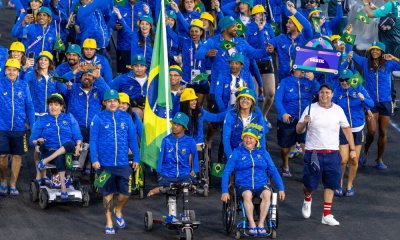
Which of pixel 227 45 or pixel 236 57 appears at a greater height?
pixel 227 45

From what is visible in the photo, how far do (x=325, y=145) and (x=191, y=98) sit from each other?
8.07 ft

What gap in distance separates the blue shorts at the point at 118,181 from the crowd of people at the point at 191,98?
0.6 inches

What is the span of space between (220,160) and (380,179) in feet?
9.94

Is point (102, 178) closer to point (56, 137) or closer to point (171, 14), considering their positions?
point (56, 137)

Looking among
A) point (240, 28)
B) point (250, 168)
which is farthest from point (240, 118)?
point (240, 28)

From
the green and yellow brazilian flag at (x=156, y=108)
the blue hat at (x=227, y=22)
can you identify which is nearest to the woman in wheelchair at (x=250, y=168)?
the green and yellow brazilian flag at (x=156, y=108)

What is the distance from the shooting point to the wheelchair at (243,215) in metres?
9.77

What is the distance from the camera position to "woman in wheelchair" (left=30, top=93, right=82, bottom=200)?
36.9 ft

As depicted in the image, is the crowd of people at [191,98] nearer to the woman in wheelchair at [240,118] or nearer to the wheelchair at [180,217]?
the woman in wheelchair at [240,118]

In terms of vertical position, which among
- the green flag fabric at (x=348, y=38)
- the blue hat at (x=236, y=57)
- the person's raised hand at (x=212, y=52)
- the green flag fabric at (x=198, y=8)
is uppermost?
the green flag fabric at (x=198, y=8)

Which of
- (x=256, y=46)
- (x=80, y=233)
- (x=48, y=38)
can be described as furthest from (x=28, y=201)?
(x=256, y=46)

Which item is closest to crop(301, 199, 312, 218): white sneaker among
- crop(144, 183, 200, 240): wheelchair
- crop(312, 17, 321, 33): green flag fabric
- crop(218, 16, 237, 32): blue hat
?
crop(144, 183, 200, 240): wheelchair

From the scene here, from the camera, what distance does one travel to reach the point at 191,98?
11.7 meters

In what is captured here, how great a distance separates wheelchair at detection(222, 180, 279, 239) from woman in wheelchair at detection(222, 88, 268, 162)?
47.2 inches
